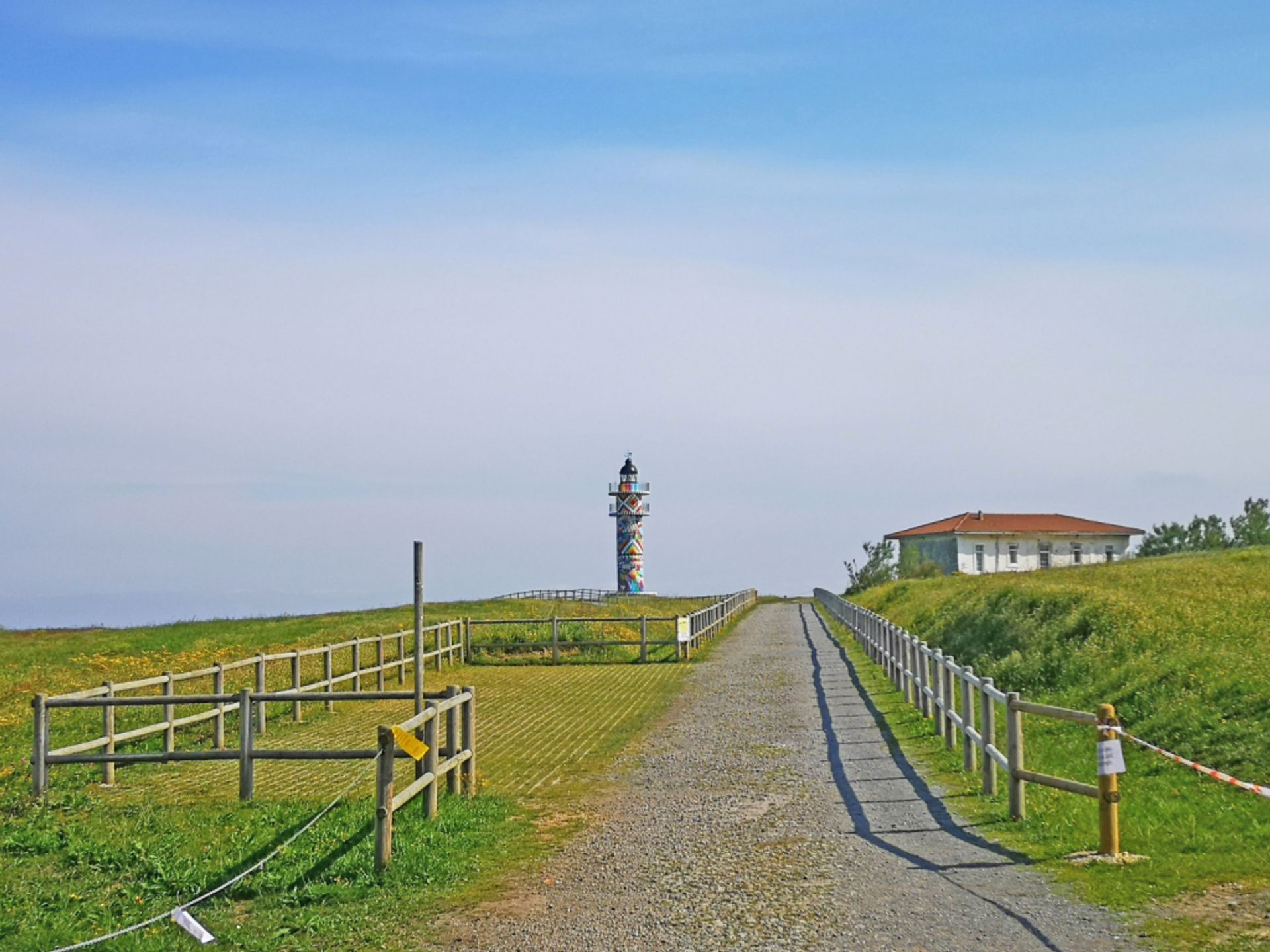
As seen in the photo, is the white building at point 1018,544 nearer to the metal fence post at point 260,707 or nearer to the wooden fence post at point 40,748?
the metal fence post at point 260,707

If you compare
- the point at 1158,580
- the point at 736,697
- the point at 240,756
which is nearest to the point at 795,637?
the point at 1158,580

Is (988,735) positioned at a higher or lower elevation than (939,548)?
lower

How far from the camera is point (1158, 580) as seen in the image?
31109mm

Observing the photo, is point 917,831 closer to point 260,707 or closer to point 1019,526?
point 260,707

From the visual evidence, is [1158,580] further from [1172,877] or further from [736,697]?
[1172,877]

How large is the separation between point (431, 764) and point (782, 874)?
3.61 m

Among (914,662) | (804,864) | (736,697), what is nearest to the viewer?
(804,864)

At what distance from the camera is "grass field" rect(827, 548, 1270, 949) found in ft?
28.8

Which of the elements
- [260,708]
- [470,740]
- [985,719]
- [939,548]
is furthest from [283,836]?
[939,548]

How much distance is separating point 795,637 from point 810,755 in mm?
26863

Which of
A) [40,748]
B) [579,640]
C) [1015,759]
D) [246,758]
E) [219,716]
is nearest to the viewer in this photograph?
[1015,759]

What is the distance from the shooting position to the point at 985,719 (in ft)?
41.1

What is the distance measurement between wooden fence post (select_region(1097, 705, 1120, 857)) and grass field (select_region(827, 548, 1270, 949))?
0.28 m

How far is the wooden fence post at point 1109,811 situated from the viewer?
959 centimetres
